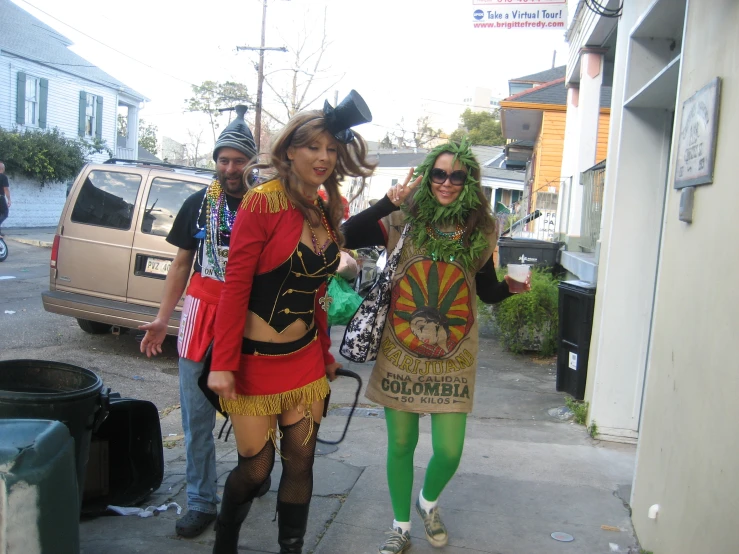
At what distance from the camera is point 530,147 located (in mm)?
24969

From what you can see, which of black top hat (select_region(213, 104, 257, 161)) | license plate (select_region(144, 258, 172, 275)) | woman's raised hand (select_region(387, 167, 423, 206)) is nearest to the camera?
woman's raised hand (select_region(387, 167, 423, 206))

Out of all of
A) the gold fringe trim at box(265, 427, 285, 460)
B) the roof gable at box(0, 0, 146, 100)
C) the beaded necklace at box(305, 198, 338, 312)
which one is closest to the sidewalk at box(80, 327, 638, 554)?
the gold fringe trim at box(265, 427, 285, 460)

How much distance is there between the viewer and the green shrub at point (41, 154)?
21.6 m

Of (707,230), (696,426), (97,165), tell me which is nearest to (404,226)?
(707,230)

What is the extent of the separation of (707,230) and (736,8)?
2.73 ft

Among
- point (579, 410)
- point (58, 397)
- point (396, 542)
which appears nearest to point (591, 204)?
point (579, 410)

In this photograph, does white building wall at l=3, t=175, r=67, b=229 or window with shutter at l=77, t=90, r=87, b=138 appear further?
window with shutter at l=77, t=90, r=87, b=138

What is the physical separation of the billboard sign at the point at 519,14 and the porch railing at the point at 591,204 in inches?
69.0

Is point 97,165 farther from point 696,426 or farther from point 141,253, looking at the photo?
point 696,426

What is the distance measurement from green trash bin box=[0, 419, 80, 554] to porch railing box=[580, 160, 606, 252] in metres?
6.54

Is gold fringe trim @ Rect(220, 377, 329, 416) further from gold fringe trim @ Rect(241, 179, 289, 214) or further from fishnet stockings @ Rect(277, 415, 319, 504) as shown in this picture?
gold fringe trim @ Rect(241, 179, 289, 214)

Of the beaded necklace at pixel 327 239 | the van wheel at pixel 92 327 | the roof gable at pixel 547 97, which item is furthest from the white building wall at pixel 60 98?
the beaded necklace at pixel 327 239

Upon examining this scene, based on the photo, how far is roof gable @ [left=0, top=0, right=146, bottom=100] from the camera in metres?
24.3

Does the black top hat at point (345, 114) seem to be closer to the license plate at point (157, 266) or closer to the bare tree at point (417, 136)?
the license plate at point (157, 266)
